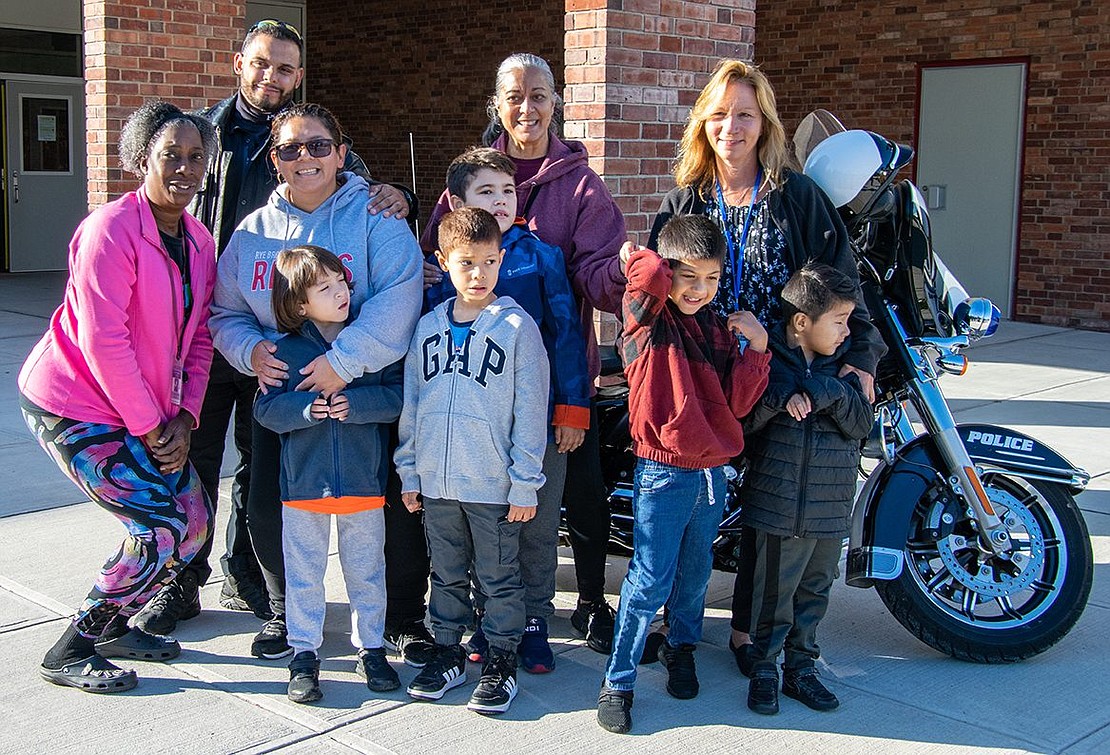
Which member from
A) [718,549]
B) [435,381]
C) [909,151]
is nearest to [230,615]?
[435,381]

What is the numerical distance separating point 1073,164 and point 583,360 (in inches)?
364

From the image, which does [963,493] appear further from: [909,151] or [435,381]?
[435,381]

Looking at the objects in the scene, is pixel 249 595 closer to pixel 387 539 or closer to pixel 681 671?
pixel 387 539

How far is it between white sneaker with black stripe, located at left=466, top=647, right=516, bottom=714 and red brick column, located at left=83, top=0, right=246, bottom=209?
18.2 ft

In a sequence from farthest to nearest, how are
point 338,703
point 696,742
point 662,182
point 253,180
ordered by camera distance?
point 662,182, point 253,180, point 338,703, point 696,742

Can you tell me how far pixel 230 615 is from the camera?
4398 millimetres

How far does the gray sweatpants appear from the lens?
3758 mm

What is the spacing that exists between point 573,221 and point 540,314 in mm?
377

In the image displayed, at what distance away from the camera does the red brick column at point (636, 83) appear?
5711 mm

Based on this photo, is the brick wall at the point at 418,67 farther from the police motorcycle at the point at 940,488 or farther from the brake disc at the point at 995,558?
the brake disc at the point at 995,558

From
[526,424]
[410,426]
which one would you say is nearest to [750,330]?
[526,424]

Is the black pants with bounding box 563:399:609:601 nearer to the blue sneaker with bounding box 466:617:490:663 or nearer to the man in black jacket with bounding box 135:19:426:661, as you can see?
the blue sneaker with bounding box 466:617:490:663

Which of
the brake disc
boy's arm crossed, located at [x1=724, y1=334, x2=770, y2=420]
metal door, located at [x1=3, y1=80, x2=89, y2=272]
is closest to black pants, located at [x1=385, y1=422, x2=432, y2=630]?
boy's arm crossed, located at [x1=724, y1=334, x2=770, y2=420]

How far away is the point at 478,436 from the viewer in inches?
142
